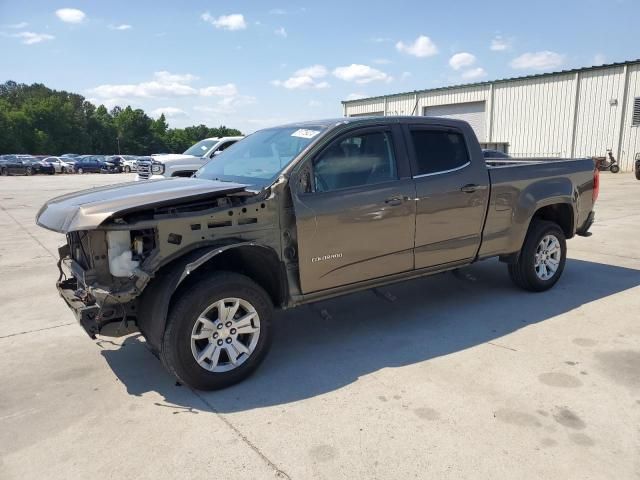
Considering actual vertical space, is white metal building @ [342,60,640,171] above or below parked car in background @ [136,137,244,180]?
above

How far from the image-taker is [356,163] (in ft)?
14.1

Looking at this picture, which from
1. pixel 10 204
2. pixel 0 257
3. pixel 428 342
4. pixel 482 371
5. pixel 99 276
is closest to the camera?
pixel 99 276

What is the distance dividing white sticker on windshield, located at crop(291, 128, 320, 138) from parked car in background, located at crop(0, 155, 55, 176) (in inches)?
1717

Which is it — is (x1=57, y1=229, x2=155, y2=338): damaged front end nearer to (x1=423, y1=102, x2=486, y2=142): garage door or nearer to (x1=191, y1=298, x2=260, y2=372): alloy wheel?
(x1=191, y1=298, x2=260, y2=372): alloy wheel

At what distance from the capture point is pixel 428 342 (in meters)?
4.41

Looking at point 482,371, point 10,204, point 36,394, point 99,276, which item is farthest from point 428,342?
point 10,204

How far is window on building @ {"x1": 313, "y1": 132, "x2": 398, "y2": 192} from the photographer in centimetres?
408

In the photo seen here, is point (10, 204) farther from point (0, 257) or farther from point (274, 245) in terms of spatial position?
point (274, 245)

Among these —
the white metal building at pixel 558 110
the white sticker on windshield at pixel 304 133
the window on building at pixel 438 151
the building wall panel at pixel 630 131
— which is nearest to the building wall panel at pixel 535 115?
the white metal building at pixel 558 110

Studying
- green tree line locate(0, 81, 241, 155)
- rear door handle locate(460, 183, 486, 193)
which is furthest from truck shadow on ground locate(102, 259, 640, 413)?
green tree line locate(0, 81, 241, 155)

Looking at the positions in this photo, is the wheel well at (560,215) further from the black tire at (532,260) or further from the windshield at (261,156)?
the windshield at (261,156)

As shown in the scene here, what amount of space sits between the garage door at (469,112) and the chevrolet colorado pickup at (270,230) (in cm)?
2940

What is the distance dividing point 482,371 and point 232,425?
6.28ft

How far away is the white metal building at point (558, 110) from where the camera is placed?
26408 mm
